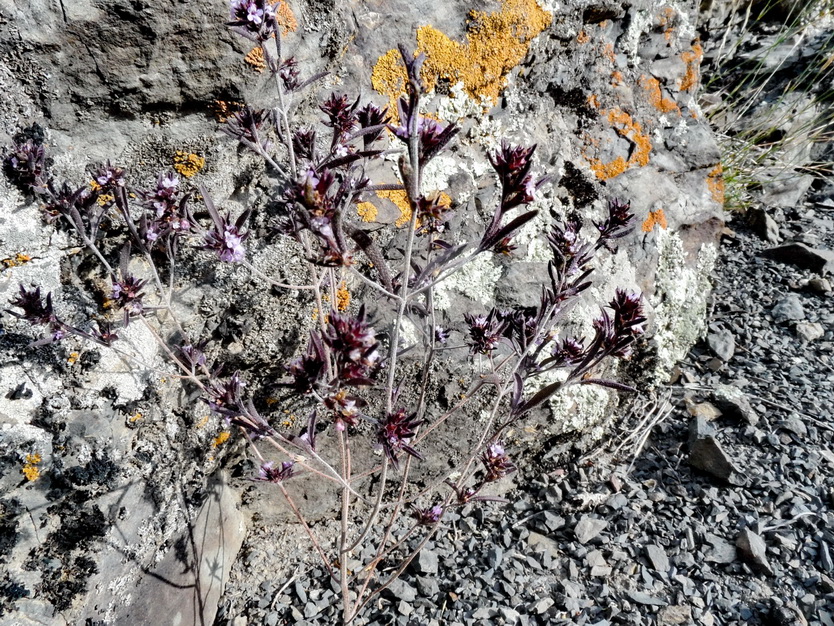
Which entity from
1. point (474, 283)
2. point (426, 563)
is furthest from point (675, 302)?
point (426, 563)

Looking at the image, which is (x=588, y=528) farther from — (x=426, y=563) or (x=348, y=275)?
(x=348, y=275)

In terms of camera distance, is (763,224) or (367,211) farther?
(763,224)

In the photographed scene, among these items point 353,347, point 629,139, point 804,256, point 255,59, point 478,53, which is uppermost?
point 478,53

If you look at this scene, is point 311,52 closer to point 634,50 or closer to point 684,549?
point 634,50


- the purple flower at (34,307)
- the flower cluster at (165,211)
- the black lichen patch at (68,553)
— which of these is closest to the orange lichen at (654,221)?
the flower cluster at (165,211)

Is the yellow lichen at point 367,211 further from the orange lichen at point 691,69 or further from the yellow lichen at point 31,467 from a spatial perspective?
the orange lichen at point 691,69

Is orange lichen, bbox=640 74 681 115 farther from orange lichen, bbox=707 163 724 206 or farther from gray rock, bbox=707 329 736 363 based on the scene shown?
gray rock, bbox=707 329 736 363
